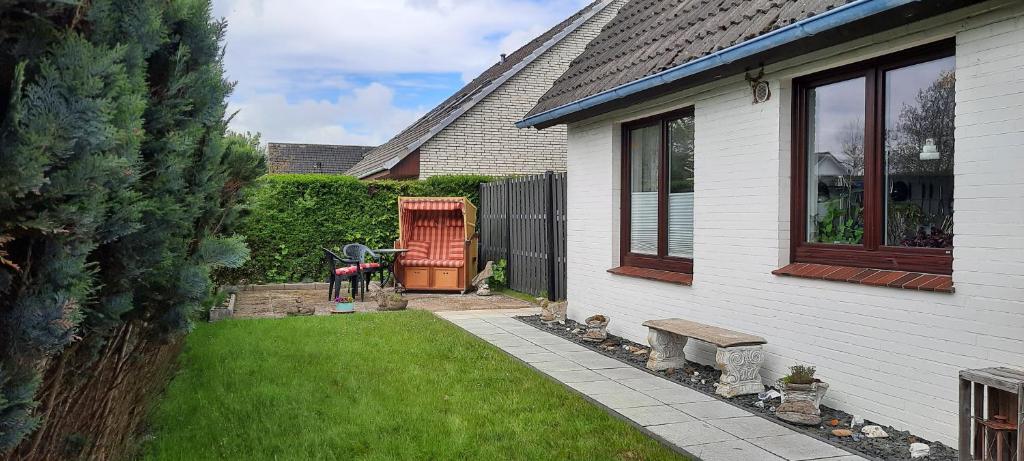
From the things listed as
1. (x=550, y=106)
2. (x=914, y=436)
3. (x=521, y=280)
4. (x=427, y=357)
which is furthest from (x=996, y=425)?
(x=521, y=280)

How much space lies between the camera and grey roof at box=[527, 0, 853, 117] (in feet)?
17.8

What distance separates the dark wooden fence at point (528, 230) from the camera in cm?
1105

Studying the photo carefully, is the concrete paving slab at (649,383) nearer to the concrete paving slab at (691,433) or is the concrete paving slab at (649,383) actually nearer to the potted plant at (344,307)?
the concrete paving slab at (691,433)

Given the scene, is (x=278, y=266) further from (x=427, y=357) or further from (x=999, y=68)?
(x=999, y=68)

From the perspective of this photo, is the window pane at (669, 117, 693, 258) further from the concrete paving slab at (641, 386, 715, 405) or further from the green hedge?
the green hedge

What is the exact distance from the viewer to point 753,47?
17.0 feet

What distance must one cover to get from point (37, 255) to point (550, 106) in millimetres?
7135

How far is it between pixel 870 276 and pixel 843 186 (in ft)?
2.45

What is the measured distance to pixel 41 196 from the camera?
70.4 inches

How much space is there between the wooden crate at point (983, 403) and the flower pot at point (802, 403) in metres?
1.15

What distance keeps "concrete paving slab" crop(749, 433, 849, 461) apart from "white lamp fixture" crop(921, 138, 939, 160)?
6.08 feet

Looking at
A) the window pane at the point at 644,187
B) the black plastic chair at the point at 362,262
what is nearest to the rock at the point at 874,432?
the window pane at the point at 644,187

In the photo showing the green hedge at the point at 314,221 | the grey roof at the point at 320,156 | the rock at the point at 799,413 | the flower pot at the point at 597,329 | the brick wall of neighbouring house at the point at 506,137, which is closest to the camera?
the rock at the point at 799,413

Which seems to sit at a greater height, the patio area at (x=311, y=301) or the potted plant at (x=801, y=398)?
the potted plant at (x=801, y=398)
